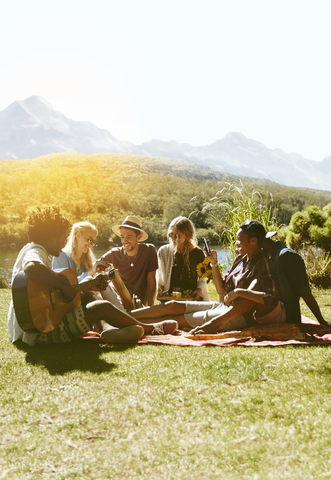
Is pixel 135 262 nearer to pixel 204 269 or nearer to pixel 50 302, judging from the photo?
pixel 204 269

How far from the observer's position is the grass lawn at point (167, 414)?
1888mm

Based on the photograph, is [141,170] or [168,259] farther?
[141,170]

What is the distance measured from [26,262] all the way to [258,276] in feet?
6.86

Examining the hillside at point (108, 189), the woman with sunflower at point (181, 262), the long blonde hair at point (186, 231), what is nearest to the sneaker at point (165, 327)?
the woman with sunflower at point (181, 262)

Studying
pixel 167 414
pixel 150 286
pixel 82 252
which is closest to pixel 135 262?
pixel 150 286

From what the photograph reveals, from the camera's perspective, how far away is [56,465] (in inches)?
75.4

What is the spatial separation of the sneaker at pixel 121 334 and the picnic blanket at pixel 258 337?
0.21 ft

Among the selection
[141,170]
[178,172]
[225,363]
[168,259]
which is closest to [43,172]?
[141,170]

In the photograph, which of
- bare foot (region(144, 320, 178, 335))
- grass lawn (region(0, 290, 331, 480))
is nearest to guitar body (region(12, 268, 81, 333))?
grass lawn (region(0, 290, 331, 480))

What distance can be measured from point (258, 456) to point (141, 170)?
23682 mm

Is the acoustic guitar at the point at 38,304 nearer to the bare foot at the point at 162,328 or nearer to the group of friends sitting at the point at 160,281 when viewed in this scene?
the group of friends sitting at the point at 160,281

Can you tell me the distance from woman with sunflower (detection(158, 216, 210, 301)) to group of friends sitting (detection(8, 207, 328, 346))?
0.01 m

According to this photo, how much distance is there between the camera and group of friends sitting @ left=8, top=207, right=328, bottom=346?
11.9ft

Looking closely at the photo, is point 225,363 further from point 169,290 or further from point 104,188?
point 104,188
